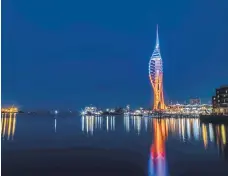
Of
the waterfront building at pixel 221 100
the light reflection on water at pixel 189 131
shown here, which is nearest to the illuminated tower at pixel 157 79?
the waterfront building at pixel 221 100

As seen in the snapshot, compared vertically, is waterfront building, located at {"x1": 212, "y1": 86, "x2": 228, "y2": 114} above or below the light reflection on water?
above

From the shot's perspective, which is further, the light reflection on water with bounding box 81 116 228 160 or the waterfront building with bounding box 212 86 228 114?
the waterfront building with bounding box 212 86 228 114

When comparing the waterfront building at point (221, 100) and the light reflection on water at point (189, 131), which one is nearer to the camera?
the light reflection on water at point (189, 131)

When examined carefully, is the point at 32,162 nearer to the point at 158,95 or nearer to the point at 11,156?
the point at 11,156

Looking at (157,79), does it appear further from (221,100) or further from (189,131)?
(189,131)

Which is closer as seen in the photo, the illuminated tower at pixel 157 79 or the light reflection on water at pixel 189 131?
the light reflection on water at pixel 189 131

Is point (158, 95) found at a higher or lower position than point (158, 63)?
lower

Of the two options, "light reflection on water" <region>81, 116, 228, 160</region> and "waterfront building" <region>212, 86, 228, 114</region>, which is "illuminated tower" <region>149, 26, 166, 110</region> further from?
"light reflection on water" <region>81, 116, 228, 160</region>

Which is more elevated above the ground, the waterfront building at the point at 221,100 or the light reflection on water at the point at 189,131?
the waterfront building at the point at 221,100

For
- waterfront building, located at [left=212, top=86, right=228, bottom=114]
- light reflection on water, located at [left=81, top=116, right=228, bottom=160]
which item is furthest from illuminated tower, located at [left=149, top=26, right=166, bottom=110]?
light reflection on water, located at [left=81, top=116, right=228, bottom=160]

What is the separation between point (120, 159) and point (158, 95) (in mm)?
78039

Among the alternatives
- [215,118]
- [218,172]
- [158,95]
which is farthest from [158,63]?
[218,172]

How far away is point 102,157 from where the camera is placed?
60.8 ft

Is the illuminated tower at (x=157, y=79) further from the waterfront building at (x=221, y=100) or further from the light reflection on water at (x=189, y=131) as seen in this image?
the light reflection on water at (x=189, y=131)
